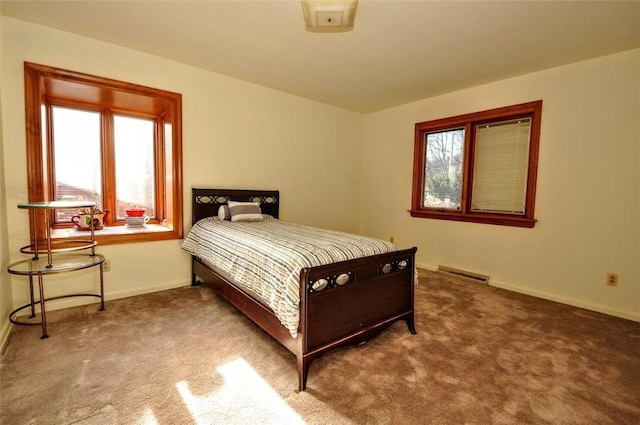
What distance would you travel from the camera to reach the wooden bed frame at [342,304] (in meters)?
1.67

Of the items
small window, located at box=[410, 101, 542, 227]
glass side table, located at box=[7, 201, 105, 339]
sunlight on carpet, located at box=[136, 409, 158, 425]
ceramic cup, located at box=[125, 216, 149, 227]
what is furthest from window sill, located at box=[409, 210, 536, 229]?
glass side table, located at box=[7, 201, 105, 339]

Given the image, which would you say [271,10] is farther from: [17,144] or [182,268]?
[182,268]

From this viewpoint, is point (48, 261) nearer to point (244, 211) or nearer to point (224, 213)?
point (224, 213)

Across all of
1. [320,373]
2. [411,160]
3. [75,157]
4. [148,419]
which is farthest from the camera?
[411,160]

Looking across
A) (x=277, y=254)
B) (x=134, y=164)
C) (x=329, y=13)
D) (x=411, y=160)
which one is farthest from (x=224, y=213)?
(x=411, y=160)

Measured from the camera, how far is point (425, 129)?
4195 millimetres

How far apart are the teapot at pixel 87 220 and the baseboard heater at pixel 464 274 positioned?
4133mm

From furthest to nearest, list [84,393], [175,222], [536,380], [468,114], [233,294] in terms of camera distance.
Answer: [468,114] → [175,222] → [233,294] → [536,380] → [84,393]

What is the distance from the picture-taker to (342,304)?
184cm

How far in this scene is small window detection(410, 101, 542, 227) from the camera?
3320mm

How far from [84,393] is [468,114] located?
173 inches

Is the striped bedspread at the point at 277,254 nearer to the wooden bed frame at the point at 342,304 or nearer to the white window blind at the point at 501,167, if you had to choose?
the wooden bed frame at the point at 342,304

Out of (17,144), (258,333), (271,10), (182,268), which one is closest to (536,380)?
(258,333)

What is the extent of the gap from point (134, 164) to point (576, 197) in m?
4.85
